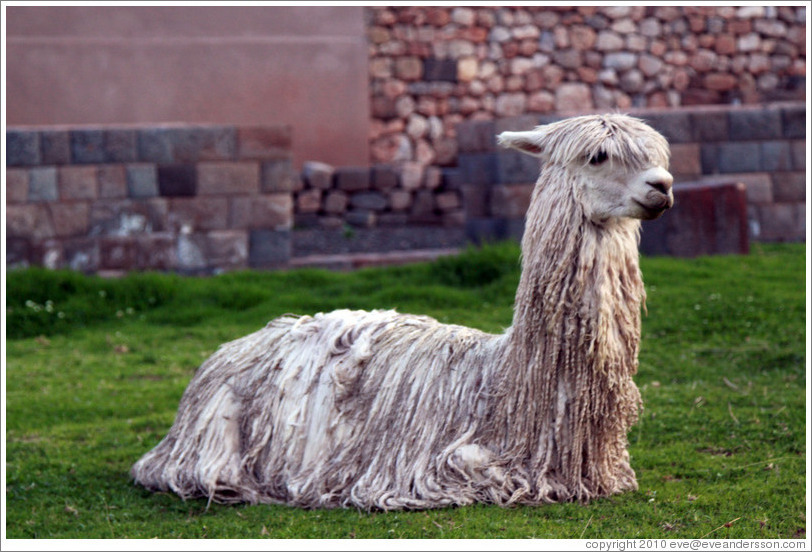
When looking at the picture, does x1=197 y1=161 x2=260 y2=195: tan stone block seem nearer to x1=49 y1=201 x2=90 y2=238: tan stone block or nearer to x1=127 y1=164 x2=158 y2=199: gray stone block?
x1=127 y1=164 x2=158 y2=199: gray stone block

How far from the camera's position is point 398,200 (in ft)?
47.7

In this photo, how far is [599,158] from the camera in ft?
13.1

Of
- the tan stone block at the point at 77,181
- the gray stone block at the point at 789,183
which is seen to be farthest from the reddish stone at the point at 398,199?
the tan stone block at the point at 77,181

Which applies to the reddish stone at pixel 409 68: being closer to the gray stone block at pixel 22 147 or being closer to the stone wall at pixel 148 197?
the stone wall at pixel 148 197

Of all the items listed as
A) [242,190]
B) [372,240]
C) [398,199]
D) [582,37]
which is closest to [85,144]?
[242,190]

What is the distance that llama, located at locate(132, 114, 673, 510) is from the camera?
404 centimetres

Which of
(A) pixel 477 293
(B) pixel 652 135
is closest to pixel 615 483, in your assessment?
(B) pixel 652 135

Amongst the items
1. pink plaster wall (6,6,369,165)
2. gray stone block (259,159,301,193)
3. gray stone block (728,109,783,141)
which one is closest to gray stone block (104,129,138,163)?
gray stone block (259,159,301,193)

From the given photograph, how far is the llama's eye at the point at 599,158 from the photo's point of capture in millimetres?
3977

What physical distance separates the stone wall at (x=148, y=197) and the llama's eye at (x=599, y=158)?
6.34 meters

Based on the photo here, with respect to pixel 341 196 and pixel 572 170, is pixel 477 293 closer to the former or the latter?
pixel 572 170

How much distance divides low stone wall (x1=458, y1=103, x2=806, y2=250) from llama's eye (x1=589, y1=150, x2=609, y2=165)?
6506mm

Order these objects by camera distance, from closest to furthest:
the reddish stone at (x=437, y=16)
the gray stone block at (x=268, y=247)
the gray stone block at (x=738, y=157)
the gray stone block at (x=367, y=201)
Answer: the gray stone block at (x=268, y=247) < the gray stone block at (x=738, y=157) < the gray stone block at (x=367, y=201) < the reddish stone at (x=437, y=16)

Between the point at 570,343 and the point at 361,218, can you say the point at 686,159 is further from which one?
the point at 570,343
